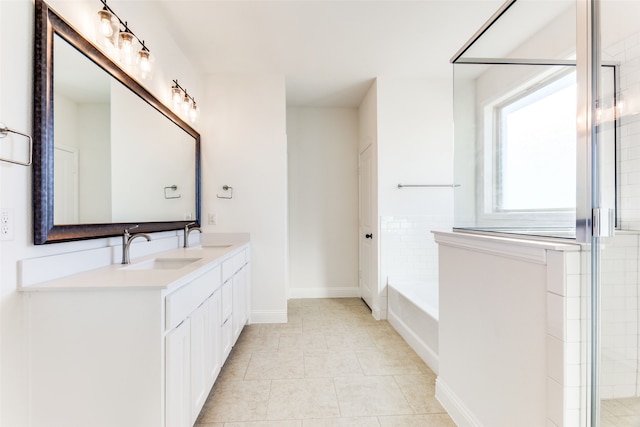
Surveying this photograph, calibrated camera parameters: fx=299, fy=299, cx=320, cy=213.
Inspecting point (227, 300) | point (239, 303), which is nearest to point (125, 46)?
point (227, 300)

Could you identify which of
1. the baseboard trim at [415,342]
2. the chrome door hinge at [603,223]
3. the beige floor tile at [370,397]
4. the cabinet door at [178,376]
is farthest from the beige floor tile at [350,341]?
the chrome door hinge at [603,223]

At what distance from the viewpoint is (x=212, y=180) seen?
3250 millimetres

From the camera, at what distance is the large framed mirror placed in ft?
4.03

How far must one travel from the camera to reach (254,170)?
3.28 m

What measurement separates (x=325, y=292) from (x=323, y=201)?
1.31m

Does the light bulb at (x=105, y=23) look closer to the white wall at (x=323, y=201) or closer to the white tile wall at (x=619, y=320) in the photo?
the white tile wall at (x=619, y=320)

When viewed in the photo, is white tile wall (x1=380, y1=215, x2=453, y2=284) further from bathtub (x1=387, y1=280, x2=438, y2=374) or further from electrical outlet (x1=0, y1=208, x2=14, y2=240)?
electrical outlet (x1=0, y1=208, x2=14, y2=240)

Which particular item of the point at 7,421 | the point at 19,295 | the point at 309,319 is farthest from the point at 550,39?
the point at 309,319

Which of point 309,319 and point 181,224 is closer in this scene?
point 181,224

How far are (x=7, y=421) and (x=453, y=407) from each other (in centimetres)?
202

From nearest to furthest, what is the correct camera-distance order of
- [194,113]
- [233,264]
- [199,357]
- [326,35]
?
[199,357] < [233,264] < [326,35] < [194,113]

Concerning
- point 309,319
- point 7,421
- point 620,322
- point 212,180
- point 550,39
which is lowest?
point 309,319

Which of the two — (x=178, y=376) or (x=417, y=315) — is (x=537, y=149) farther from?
(x=178, y=376)

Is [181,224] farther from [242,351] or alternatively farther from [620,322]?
[620,322]
